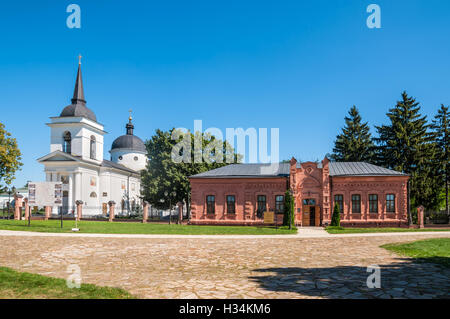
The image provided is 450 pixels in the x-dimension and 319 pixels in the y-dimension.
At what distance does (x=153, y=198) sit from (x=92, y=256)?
98.5 feet

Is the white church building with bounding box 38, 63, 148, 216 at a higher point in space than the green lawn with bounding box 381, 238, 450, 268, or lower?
higher

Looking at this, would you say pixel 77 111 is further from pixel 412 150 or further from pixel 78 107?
pixel 412 150

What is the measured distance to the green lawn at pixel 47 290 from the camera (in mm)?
5703

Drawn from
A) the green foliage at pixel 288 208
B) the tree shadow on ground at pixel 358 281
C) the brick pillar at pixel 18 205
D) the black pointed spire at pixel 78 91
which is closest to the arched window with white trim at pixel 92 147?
the black pointed spire at pixel 78 91

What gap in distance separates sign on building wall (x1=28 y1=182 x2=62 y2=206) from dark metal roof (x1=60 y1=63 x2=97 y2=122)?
28204 mm

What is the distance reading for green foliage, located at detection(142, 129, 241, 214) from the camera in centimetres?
3997

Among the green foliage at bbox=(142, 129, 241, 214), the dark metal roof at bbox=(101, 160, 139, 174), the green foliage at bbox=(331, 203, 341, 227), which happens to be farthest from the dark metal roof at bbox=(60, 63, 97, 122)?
the green foliage at bbox=(331, 203, 341, 227)

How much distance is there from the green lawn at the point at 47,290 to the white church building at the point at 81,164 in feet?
129

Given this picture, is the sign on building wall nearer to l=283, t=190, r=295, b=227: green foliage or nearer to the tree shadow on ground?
l=283, t=190, r=295, b=227: green foliage

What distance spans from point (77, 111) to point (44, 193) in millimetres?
29173

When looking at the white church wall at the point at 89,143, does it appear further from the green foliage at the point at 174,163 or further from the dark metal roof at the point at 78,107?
the green foliage at the point at 174,163
